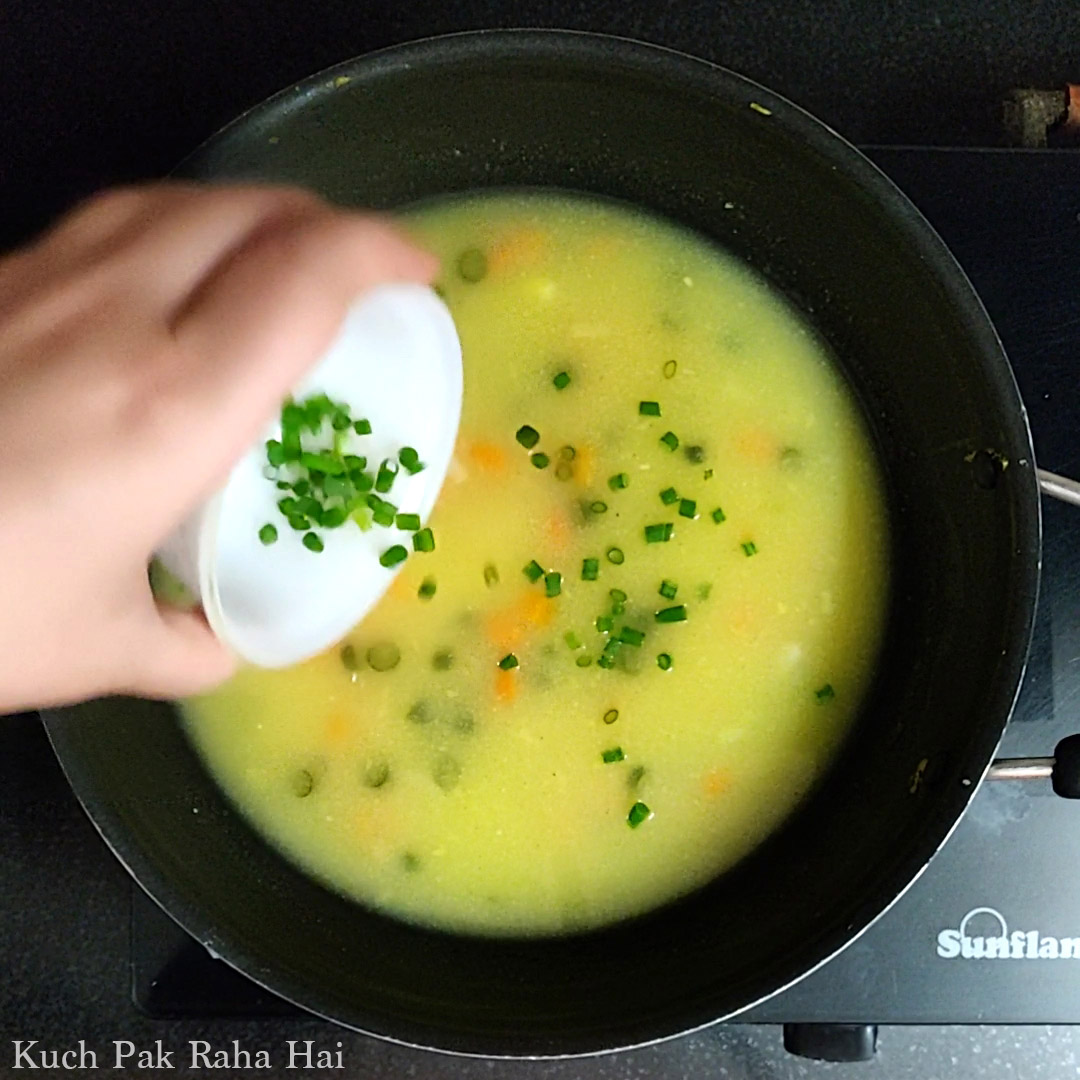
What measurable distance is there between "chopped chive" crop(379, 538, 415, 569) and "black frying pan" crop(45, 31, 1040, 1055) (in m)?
0.30

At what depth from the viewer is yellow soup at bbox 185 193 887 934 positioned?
124 centimetres

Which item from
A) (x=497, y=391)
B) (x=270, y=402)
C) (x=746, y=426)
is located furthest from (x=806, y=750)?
(x=270, y=402)

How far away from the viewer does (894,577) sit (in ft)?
4.22

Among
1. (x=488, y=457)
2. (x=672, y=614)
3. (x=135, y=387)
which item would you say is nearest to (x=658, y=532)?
(x=672, y=614)

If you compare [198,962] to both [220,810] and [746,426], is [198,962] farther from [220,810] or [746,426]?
[746,426]

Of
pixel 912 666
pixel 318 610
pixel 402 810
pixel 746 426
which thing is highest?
pixel 746 426

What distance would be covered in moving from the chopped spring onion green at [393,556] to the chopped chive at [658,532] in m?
0.28

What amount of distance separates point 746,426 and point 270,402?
596 millimetres

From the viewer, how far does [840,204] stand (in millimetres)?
1123

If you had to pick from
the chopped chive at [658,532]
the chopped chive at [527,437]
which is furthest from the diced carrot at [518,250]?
the chopped chive at [658,532]

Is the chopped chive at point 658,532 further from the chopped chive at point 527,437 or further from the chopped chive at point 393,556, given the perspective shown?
the chopped chive at point 393,556

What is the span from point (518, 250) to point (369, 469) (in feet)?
1.27

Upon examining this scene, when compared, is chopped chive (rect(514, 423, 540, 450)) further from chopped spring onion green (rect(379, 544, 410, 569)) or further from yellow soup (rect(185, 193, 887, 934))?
chopped spring onion green (rect(379, 544, 410, 569))

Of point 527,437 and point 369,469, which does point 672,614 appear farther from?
point 369,469
